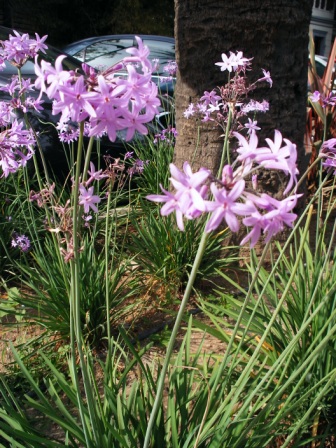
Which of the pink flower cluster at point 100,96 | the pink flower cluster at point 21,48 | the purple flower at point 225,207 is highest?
the pink flower cluster at point 100,96

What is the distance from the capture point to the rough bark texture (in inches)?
125

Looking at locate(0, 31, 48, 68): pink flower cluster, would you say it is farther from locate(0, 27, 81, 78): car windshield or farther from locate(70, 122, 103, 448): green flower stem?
locate(0, 27, 81, 78): car windshield

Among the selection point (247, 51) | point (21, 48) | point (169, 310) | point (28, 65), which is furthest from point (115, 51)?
point (169, 310)

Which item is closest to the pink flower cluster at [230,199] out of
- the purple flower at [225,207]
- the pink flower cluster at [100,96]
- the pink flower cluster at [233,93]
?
the purple flower at [225,207]

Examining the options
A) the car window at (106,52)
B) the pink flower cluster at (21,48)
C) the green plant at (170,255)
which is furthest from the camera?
the car window at (106,52)

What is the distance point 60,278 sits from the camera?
253cm

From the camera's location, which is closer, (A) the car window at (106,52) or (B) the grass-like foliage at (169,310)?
(B) the grass-like foliage at (169,310)

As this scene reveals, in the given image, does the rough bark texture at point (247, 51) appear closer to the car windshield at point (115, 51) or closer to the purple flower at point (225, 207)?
the purple flower at point (225, 207)

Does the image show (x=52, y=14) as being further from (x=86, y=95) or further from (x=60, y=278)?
(x=86, y=95)

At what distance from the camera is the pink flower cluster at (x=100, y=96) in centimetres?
97

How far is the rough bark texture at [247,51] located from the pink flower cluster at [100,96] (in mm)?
2347

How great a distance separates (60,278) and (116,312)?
34 centimetres

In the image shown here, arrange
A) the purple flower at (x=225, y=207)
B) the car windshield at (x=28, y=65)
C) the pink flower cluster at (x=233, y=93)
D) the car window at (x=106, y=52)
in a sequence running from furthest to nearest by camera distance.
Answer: the car window at (x=106, y=52) < the car windshield at (x=28, y=65) < the pink flower cluster at (x=233, y=93) < the purple flower at (x=225, y=207)

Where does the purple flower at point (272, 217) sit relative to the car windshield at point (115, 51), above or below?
above
